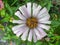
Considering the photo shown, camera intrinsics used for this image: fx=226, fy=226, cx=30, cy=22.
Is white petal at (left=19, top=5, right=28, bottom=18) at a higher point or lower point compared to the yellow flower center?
higher

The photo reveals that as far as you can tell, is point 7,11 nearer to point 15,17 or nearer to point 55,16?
point 15,17

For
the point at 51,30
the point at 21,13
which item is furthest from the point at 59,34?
the point at 21,13

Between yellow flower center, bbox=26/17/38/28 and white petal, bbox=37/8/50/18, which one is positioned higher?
white petal, bbox=37/8/50/18

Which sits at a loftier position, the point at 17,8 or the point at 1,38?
the point at 17,8

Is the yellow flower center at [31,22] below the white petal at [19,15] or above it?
below

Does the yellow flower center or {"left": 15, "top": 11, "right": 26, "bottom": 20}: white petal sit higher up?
{"left": 15, "top": 11, "right": 26, "bottom": 20}: white petal

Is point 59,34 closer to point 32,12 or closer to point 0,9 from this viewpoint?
point 32,12

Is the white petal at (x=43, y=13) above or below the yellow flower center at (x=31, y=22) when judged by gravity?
above
